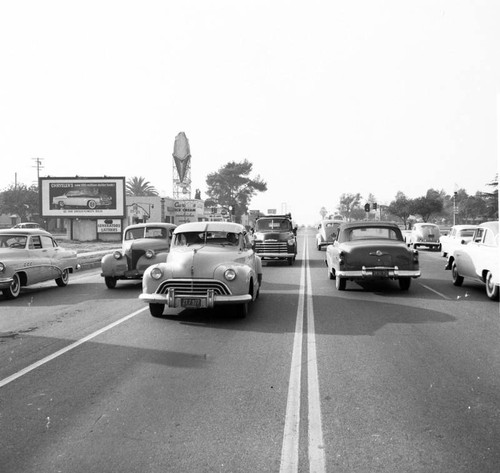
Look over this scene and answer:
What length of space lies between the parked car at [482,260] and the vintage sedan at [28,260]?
10.9m

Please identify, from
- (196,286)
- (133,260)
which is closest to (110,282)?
(133,260)

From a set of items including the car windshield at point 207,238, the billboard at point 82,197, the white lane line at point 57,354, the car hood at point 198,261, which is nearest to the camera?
the white lane line at point 57,354

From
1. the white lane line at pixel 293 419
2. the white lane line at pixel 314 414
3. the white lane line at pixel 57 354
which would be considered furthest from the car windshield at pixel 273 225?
the white lane line at pixel 293 419

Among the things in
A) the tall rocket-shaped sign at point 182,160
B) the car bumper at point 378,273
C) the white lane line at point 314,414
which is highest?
the tall rocket-shaped sign at point 182,160

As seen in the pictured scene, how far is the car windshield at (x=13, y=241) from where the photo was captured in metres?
13.2

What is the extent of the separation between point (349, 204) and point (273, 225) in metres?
129

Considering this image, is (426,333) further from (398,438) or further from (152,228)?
(152,228)

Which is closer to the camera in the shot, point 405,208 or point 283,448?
point 283,448

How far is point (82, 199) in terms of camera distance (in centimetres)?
5041

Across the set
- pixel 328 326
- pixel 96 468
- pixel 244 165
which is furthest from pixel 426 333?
pixel 244 165

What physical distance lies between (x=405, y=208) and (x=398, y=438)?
244 feet

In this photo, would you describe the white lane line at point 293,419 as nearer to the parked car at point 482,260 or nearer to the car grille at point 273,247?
the parked car at point 482,260

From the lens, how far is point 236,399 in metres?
4.95

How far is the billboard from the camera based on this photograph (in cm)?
5034
